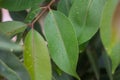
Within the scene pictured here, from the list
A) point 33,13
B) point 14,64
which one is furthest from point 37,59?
point 33,13

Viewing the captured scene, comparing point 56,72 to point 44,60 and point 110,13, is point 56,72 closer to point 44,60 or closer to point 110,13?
point 44,60

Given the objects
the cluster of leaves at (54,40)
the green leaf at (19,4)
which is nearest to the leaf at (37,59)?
the cluster of leaves at (54,40)

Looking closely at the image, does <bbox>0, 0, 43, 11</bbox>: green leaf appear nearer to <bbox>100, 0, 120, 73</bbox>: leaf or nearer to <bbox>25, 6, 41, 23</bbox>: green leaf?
<bbox>25, 6, 41, 23</bbox>: green leaf

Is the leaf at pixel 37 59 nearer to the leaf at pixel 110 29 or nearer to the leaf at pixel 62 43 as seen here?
the leaf at pixel 62 43

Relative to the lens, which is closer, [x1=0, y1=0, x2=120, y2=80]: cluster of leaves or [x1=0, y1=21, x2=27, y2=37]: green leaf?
[x1=0, y1=0, x2=120, y2=80]: cluster of leaves

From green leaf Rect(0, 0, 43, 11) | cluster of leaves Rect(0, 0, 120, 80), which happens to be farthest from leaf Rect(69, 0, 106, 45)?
green leaf Rect(0, 0, 43, 11)

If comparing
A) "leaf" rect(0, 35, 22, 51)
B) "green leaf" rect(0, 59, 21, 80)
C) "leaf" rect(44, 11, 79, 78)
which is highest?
"leaf" rect(0, 35, 22, 51)

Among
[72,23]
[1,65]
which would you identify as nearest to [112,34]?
[72,23]

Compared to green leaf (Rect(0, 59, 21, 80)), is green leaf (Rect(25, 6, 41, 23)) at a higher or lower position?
lower
